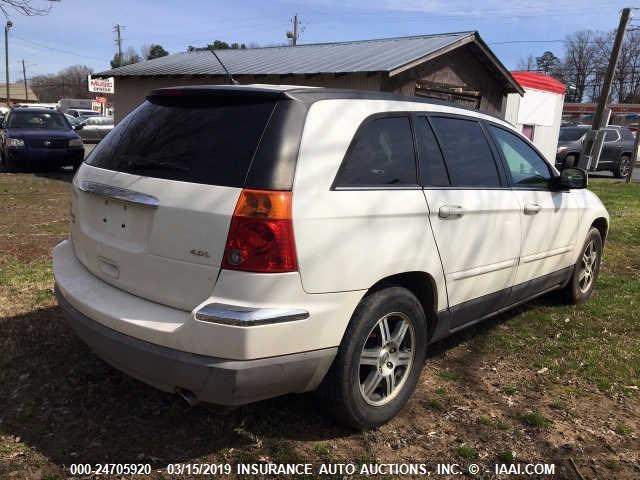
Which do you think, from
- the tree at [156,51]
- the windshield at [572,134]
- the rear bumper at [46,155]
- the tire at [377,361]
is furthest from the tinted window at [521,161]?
the tree at [156,51]

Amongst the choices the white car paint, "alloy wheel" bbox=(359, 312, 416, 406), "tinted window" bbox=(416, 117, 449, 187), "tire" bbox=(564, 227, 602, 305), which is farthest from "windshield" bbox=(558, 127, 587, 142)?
"alloy wheel" bbox=(359, 312, 416, 406)

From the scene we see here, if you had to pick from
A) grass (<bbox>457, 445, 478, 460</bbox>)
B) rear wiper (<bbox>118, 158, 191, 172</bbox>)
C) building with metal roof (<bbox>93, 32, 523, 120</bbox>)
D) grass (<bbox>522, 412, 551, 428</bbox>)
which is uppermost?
→ building with metal roof (<bbox>93, 32, 523, 120</bbox>)

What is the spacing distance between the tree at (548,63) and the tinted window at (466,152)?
8847 centimetres

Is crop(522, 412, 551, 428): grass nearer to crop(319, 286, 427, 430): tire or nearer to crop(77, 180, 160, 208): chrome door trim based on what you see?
crop(319, 286, 427, 430): tire

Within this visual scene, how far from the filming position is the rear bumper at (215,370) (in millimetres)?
2342

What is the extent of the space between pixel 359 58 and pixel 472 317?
30.9 ft

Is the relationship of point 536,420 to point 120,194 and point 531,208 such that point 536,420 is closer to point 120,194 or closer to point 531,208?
point 531,208

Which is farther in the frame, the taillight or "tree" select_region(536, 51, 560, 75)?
"tree" select_region(536, 51, 560, 75)

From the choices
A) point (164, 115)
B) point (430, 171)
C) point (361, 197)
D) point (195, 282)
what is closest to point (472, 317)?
point (430, 171)

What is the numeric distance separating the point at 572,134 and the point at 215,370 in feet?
68.4

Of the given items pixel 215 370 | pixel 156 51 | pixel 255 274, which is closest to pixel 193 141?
pixel 255 274

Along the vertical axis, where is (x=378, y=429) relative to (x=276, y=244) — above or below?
below

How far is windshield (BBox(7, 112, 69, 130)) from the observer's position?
14555 mm

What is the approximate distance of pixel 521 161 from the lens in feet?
13.7
